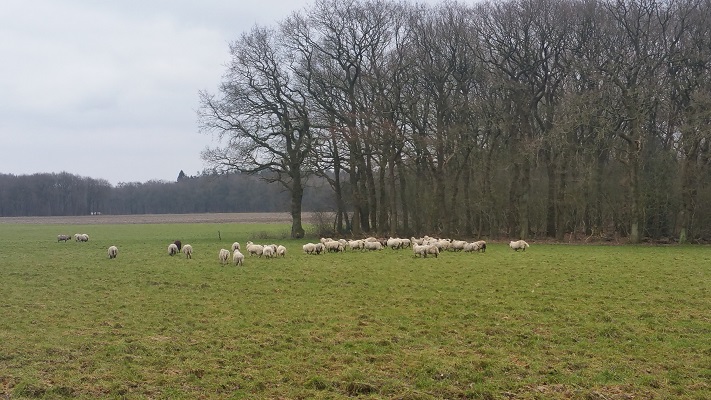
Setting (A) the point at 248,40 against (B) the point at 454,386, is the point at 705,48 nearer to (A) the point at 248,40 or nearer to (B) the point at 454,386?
(A) the point at 248,40

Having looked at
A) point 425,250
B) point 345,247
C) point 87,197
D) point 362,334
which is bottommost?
point 362,334

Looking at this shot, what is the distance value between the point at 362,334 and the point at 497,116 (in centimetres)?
3249

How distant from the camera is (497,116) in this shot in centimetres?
4097

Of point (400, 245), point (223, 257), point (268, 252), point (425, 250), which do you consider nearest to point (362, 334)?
point (223, 257)

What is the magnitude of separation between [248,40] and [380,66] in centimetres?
1081

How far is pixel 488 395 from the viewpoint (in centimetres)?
770

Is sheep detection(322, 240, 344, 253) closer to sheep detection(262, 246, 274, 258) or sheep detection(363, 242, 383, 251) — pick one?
sheep detection(363, 242, 383, 251)

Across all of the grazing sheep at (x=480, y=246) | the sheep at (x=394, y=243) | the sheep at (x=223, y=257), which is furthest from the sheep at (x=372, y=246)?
Result: the sheep at (x=223, y=257)

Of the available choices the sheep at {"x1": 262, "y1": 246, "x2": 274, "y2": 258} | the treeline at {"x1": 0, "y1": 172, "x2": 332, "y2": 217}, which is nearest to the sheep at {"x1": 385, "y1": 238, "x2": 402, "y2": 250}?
the sheep at {"x1": 262, "y1": 246, "x2": 274, "y2": 258}

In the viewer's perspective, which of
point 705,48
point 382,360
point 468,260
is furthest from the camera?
point 705,48

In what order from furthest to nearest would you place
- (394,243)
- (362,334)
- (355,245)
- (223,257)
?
1. (394,243)
2. (355,245)
3. (223,257)
4. (362,334)

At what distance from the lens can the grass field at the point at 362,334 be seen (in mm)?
8125

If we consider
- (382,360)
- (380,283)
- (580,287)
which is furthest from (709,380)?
(380,283)

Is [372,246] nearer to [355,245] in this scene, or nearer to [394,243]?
[355,245]
